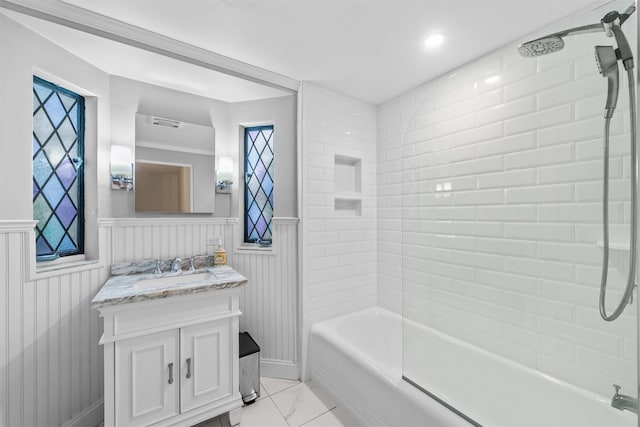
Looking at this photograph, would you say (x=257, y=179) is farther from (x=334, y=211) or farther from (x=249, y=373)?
(x=249, y=373)

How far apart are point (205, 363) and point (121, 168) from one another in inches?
56.1

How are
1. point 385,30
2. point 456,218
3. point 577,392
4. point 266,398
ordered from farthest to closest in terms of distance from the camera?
point 266,398 → point 456,218 → point 385,30 → point 577,392

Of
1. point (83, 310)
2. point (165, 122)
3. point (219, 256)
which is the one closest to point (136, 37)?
point (165, 122)

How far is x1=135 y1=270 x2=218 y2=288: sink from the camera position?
1.74m

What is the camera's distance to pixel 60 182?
1641 mm

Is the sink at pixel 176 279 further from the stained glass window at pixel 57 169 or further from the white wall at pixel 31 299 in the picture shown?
the stained glass window at pixel 57 169

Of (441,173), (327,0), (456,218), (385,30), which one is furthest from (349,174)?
(327,0)

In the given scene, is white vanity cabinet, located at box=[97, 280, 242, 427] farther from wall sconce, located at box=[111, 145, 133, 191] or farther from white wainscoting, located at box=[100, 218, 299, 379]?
wall sconce, located at box=[111, 145, 133, 191]

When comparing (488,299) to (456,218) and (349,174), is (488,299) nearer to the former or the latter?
(456,218)

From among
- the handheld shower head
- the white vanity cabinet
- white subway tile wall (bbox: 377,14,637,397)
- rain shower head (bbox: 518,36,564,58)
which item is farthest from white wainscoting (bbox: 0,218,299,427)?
the handheld shower head

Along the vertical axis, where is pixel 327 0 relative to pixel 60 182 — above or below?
above

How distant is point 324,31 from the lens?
154 cm

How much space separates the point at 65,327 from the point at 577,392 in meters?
2.70

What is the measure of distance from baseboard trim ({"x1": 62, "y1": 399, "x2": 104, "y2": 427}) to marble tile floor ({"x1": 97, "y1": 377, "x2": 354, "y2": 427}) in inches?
2.1
